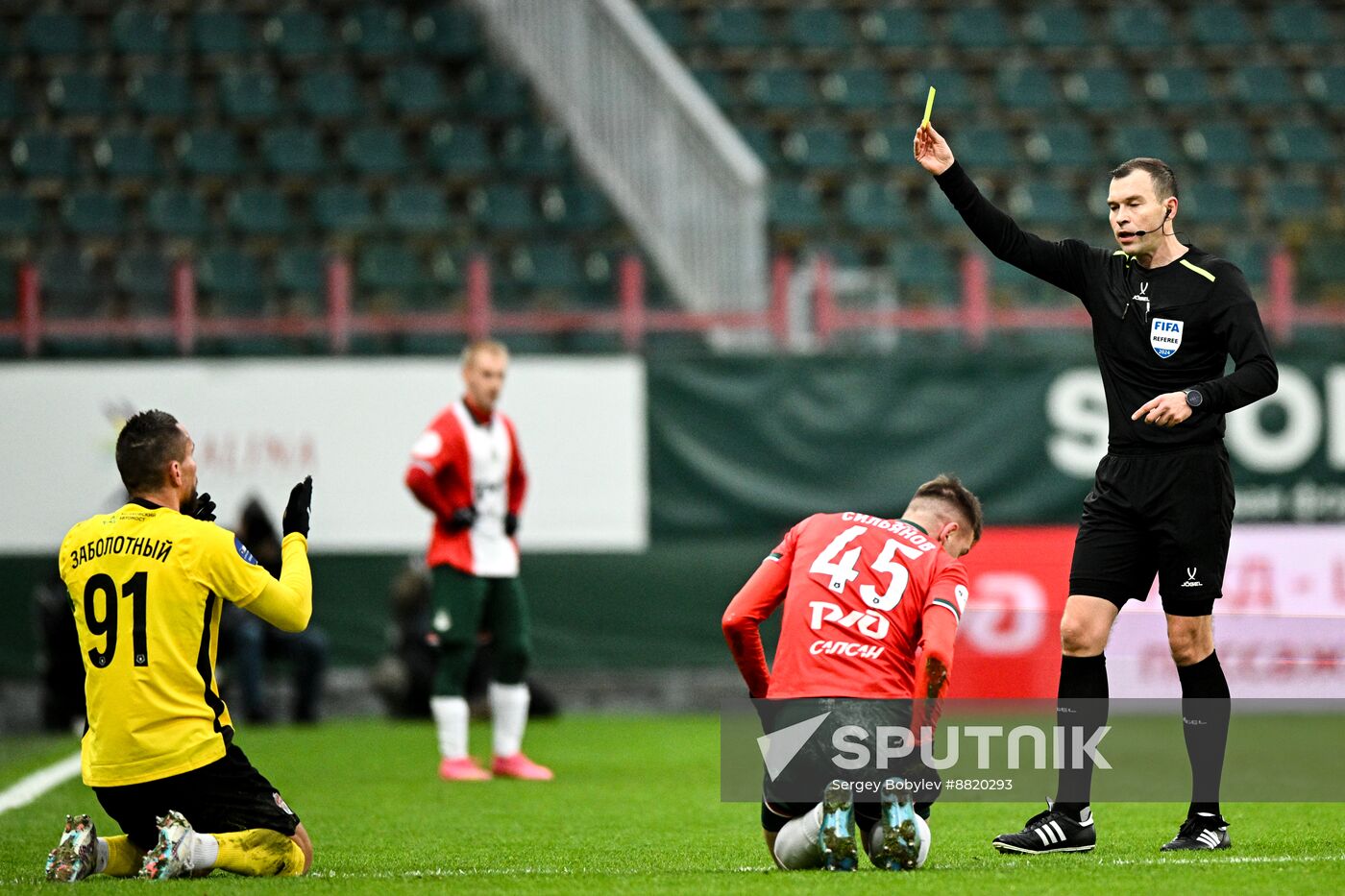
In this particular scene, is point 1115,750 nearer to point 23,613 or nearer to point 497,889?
point 497,889

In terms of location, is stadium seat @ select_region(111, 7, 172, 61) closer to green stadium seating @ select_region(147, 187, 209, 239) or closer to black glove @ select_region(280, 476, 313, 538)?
green stadium seating @ select_region(147, 187, 209, 239)

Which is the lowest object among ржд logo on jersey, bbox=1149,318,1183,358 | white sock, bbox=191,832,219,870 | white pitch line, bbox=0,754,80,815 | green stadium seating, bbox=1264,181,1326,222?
white pitch line, bbox=0,754,80,815

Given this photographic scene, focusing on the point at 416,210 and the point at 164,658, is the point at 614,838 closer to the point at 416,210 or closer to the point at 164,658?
the point at 164,658

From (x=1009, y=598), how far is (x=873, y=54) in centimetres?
765

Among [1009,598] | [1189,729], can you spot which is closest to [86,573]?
[1189,729]

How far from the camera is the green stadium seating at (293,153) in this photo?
16.5 meters

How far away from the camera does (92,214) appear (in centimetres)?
1603

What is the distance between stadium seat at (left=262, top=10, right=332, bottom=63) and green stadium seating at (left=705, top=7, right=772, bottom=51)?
3.77 metres

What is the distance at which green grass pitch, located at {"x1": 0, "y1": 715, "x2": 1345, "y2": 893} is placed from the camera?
5168 millimetres

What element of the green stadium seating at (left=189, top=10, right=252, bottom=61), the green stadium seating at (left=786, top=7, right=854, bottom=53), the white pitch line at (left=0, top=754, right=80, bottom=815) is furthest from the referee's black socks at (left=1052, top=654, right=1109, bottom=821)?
the green stadium seating at (left=189, top=10, right=252, bottom=61)

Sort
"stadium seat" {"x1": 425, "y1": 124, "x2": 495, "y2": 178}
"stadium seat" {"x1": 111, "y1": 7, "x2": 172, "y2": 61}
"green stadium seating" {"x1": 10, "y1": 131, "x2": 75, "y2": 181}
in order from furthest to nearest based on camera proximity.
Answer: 1. "stadium seat" {"x1": 111, "y1": 7, "x2": 172, "y2": 61}
2. "stadium seat" {"x1": 425, "y1": 124, "x2": 495, "y2": 178}
3. "green stadium seating" {"x1": 10, "y1": 131, "x2": 75, "y2": 181}

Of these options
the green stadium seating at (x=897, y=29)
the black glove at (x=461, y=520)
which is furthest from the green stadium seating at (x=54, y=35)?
the black glove at (x=461, y=520)

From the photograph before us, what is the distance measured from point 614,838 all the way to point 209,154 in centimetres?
1151

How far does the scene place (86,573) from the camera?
5312 mm
